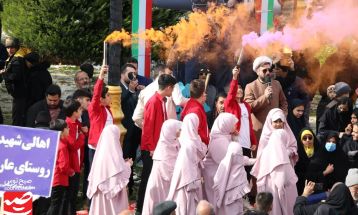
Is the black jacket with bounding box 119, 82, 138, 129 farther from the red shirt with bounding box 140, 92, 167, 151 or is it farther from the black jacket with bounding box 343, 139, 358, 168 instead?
the black jacket with bounding box 343, 139, 358, 168

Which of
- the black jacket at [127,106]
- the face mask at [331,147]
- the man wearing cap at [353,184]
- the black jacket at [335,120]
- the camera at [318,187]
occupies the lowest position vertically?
the camera at [318,187]

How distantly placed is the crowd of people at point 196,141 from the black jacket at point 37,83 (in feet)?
0.05

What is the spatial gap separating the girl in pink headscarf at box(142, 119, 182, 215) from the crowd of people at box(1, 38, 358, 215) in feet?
0.04

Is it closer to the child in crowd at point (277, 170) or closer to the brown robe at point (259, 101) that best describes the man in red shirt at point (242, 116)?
the brown robe at point (259, 101)

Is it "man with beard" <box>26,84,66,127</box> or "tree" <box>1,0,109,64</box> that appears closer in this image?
"man with beard" <box>26,84,66,127</box>

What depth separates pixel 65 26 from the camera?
870 inches

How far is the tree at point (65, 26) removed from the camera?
2208cm

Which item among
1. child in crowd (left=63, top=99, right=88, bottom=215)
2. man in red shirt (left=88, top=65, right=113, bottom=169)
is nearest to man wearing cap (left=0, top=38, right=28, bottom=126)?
man in red shirt (left=88, top=65, right=113, bottom=169)

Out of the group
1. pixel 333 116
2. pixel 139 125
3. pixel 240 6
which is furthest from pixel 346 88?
pixel 139 125

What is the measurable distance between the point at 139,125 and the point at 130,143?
0.61 metres

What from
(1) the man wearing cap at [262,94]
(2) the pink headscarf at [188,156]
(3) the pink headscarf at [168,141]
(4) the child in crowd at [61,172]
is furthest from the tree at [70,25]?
(4) the child in crowd at [61,172]

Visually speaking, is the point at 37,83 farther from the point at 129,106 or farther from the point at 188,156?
the point at 188,156

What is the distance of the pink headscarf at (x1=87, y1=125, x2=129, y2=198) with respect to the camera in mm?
14523

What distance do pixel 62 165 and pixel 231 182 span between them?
2.12 meters
